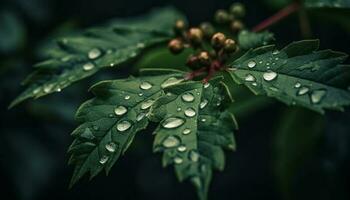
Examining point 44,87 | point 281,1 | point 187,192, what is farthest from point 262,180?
point 44,87

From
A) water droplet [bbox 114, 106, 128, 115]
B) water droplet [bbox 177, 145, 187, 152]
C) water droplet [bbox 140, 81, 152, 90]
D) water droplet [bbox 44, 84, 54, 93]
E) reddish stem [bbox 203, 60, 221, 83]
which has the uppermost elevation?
water droplet [bbox 44, 84, 54, 93]

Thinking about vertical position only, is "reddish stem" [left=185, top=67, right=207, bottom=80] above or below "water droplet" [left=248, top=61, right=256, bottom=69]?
below

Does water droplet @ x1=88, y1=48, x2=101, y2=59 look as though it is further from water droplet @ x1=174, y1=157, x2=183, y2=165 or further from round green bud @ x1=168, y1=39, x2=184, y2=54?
water droplet @ x1=174, y1=157, x2=183, y2=165

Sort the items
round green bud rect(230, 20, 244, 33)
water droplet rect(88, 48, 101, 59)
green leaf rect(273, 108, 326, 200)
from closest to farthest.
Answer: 1. water droplet rect(88, 48, 101, 59)
2. round green bud rect(230, 20, 244, 33)
3. green leaf rect(273, 108, 326, 200)

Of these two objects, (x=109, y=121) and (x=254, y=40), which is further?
(x=254, y=40)

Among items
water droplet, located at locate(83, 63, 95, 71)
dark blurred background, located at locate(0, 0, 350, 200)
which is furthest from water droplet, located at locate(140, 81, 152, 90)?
dark blurred background, located at locate(0, 0, 350, 200)

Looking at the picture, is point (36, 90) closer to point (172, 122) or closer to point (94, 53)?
point (94, 53)

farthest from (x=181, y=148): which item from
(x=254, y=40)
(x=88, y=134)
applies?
(x=254, y=40)
